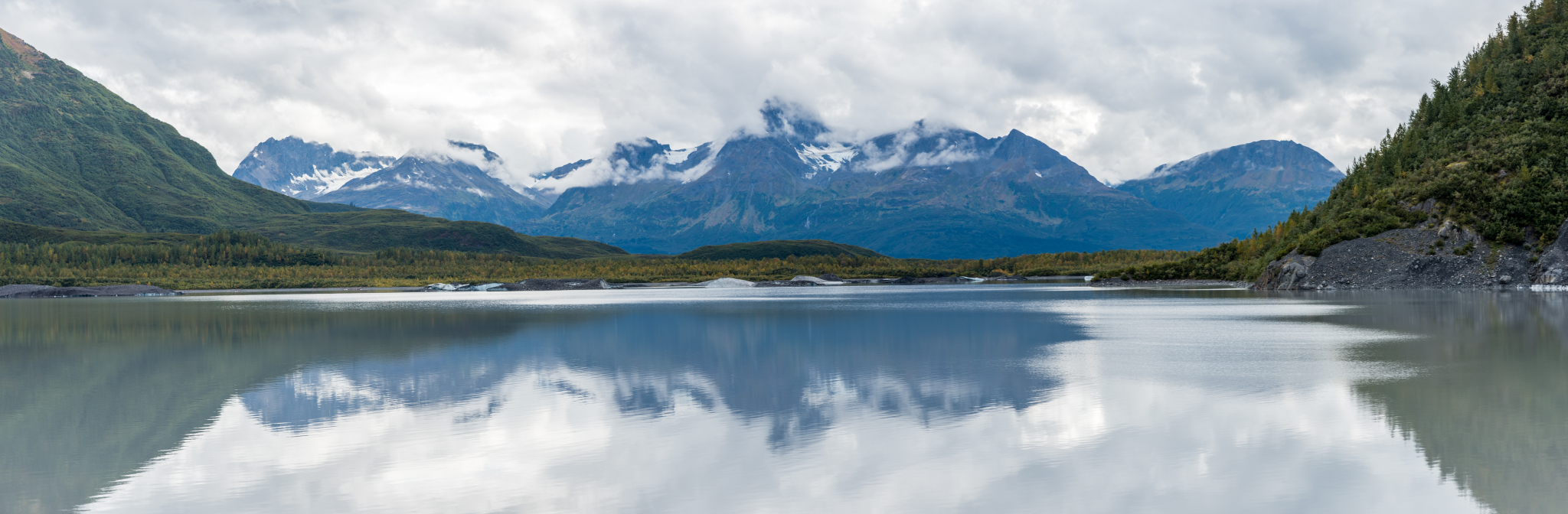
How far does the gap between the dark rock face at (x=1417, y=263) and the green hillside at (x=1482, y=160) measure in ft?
4.41

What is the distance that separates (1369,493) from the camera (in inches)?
436

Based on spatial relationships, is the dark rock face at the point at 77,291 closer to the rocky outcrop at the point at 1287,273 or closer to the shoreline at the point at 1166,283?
the shoreline at the point at 1166,283

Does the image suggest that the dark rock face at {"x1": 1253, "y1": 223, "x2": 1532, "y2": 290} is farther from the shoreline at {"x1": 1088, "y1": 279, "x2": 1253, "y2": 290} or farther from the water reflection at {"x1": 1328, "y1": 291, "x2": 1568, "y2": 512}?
the water reflection at {"x1": 1328, "y1": 291, "x2": 1568, "y2": 512}

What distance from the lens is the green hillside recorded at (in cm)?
7881

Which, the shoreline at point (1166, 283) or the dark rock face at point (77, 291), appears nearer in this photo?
the shoreline at point (1166, 283)

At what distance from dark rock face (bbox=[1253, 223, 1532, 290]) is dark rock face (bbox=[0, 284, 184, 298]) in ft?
535

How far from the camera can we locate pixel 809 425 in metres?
16.5

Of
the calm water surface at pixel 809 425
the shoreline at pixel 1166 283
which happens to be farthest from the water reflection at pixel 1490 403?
the shoreline at pixel 1166 283

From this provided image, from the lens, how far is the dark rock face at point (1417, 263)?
251 feet

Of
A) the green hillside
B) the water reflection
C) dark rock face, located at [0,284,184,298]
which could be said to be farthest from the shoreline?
dark rock face, located at [0,284,184,298]

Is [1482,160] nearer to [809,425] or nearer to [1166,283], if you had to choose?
[1166,283]

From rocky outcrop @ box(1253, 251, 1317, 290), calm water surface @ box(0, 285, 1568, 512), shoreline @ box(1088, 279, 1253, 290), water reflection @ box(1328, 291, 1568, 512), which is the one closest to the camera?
water reflection @ box(1328, 291, 1568, 512)

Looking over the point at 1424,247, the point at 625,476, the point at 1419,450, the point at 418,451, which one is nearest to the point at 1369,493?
the point at 1419,450

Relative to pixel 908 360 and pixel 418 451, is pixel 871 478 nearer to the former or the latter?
pixel 418 451
